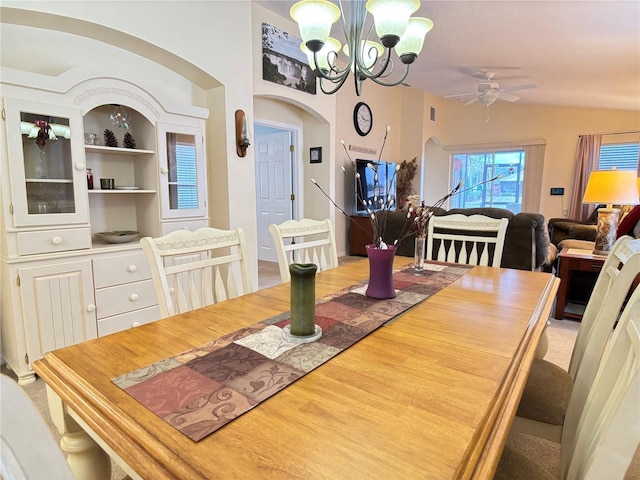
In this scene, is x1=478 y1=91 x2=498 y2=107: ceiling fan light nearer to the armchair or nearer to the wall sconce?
the armchair

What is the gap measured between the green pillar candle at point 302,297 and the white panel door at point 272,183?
4417 mm

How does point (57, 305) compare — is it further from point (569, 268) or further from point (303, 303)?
point (569, 268)

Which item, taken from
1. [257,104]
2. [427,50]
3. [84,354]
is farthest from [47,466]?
[427,50]

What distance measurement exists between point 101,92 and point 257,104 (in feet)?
8.34

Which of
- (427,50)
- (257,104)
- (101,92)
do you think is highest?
(427,50)

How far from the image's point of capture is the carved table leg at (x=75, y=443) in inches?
35.8

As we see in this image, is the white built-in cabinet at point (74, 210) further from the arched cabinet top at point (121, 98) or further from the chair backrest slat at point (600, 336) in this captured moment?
the chair backrest slat at point (600, 336)

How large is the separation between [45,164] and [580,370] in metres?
2.90

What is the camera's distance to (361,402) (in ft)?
2.43

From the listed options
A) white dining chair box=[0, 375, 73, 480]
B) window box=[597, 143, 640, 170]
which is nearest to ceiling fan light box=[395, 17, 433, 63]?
white dining chair box=[0, 375, 73, 480]

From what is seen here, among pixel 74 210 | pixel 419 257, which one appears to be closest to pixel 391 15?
pixel 419 257

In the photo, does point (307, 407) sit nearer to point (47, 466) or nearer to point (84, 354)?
point (47, 466)

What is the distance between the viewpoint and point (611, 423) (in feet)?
1.80

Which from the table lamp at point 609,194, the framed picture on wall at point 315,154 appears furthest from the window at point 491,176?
the table lamp at point 609,194
